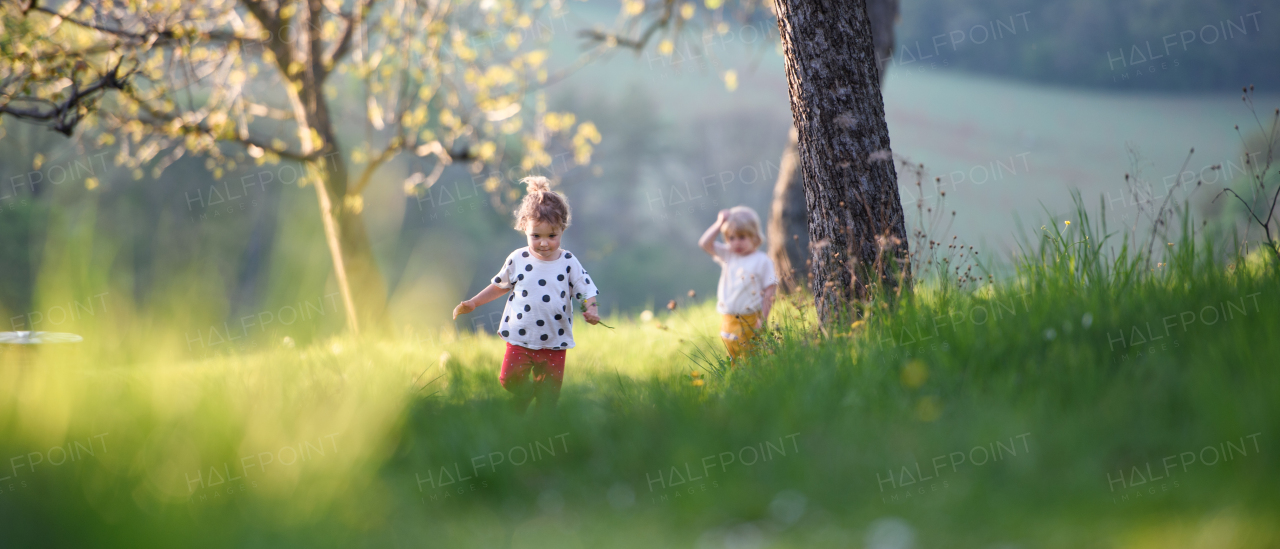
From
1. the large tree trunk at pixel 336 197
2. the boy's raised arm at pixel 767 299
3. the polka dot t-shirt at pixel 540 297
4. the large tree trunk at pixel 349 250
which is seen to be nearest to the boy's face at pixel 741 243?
the boy's raised arm at pixel 767 299

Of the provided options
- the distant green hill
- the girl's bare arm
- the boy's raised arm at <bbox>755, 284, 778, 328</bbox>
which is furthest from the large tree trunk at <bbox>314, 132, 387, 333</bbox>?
the distant green hill

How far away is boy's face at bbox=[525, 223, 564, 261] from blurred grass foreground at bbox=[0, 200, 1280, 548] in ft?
3.87

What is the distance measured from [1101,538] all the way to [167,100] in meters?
8.87

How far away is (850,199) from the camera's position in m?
4.28

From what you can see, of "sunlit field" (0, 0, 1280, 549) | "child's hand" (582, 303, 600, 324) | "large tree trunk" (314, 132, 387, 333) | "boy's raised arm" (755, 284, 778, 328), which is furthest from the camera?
"large tree trunk" (314, 132, 387, 333)

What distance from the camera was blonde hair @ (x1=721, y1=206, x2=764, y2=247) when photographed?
5293 mm

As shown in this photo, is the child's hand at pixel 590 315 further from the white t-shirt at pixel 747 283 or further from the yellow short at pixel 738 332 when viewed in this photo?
the white t-shirt at pixel 747 283

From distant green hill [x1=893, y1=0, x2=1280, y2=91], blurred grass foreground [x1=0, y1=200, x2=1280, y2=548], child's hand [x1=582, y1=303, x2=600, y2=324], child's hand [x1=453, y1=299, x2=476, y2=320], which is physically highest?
distant green hill [x1=893, y1=0, x2=1280, y2=91]

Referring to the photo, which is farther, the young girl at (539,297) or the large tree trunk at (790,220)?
the large tree trunk at (790,220)

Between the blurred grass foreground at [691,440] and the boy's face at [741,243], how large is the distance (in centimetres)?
183

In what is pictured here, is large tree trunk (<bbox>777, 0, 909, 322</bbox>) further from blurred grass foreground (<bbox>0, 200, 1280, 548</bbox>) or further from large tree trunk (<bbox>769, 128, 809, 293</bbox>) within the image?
large tree trunk (<bbox>769, 128, 809, 293</bbox>)

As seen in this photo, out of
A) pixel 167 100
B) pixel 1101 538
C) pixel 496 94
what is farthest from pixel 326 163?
pixel 1101 538

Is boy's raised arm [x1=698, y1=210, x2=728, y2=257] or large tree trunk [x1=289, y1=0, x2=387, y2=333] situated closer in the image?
boy's raised arm [x1=698, y1=210, x2=728, y2=257]

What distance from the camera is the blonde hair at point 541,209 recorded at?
4.30 m
